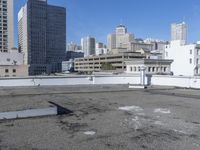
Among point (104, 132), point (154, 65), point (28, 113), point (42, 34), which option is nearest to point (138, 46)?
point (42, 34)

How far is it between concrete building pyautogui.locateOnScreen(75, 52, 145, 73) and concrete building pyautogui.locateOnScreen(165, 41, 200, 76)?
2756cm

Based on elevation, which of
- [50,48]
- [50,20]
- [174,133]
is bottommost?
[174,133]

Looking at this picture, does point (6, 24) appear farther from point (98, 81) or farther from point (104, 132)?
point (104, 132)

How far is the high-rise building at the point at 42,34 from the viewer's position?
146 m

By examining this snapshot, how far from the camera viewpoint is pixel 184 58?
68.1 metres

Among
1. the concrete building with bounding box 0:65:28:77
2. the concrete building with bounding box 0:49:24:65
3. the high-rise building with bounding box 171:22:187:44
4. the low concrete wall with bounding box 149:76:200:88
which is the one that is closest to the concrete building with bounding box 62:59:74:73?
the concrete building with bounding box 0:49:24:65

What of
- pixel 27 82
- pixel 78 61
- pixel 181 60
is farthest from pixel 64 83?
pixel 78 61

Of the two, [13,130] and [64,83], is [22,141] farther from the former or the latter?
[64,83]

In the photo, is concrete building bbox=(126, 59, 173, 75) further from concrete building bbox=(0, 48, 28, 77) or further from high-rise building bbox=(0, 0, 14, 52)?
high-rise building bbox=(0, 0, 14, 52)

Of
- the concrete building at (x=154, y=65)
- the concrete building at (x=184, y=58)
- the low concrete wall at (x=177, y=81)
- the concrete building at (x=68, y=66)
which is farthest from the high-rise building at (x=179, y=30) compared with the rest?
the low concrete wall at (x=177, y=81)

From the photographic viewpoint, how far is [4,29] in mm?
96938

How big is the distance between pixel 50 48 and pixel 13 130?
15834 cm

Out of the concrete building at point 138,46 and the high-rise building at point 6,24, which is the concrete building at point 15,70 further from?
the concrete building at point 138,46

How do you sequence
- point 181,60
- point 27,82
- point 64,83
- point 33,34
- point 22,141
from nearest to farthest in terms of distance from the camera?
point 22,141
point 27,82
point 64,83
point 181,60
point 33,34
